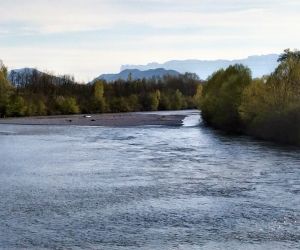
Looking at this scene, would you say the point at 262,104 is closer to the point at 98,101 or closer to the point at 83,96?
the point at 98,101

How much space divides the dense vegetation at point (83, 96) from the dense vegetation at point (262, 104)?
33359mm

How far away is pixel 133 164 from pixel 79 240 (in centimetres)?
1390

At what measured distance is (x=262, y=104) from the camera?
46.4 meters

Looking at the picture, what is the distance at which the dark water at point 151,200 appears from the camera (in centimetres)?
1424

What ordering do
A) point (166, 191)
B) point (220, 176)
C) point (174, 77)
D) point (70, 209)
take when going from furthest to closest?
point (174, 77) → point (220, 176) → point (166, 191) → point (70, 209)

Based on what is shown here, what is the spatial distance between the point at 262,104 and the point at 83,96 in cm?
7795

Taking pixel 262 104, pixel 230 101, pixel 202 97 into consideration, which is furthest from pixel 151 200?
pixel 202 97

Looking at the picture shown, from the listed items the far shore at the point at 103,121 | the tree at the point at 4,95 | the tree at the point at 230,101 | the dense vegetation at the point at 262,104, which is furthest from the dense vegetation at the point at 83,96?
the dense vegetation at the point at 262,104

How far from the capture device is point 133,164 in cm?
2794

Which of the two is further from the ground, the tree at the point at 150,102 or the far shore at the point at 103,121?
the tree at the point at 150,102

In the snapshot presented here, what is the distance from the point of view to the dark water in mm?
14242

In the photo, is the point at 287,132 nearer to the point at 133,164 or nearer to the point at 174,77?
the point at 133,164

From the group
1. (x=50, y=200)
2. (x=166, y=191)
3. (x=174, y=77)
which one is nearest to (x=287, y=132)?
(x=166, y=191)

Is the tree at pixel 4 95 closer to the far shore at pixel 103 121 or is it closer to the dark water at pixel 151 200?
the far shore at pixel 103 121
